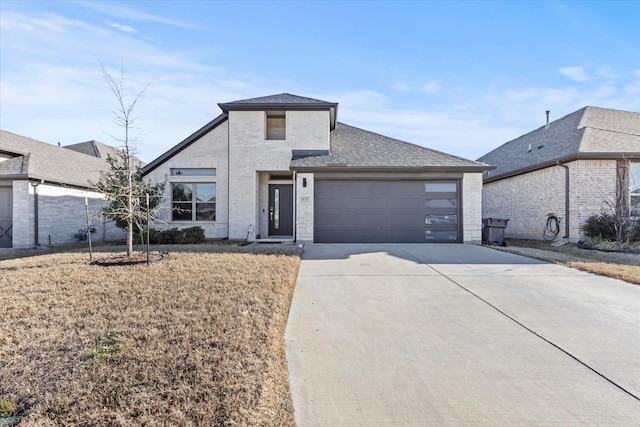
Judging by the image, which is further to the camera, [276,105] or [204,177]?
[204,177]

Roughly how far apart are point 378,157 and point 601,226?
27.9 feet

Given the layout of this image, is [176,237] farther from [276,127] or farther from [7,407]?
[7,407]

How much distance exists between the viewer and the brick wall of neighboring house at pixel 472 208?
1151 centimetres

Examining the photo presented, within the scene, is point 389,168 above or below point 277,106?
below

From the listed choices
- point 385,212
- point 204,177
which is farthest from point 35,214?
point 385,212

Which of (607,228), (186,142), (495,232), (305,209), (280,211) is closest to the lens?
(607,228)

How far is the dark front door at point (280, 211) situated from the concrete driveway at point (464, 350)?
705cm

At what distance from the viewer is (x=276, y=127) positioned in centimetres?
1325

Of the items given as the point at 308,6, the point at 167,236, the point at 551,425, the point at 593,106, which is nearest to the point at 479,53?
the point at 308,6

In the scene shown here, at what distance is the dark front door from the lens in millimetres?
13359

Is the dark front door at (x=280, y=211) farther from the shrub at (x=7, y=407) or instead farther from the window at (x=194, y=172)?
the shrub at (x=7, y=407)

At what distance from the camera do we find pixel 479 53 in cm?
1171

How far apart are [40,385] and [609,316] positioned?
6914 millimetres

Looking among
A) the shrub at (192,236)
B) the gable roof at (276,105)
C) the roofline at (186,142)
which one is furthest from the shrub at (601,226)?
the roofline at (186,142)
